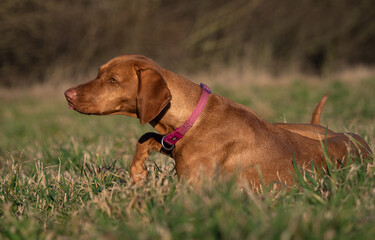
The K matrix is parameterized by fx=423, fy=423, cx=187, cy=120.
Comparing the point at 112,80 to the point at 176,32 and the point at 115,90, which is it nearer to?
the point at 115,90

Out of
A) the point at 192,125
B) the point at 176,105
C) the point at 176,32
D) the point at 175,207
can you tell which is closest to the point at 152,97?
the point at 176,105

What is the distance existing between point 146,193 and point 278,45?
18864mm

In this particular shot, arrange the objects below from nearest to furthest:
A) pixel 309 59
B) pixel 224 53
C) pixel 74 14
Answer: pixel 74 14, pixel 224 53, pixel 309 59

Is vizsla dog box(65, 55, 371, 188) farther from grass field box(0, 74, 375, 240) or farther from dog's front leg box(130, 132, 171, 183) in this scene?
grass field box(0, 74, 375, 240)

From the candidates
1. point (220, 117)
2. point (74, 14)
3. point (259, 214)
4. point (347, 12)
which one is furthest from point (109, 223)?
point (347, 12)

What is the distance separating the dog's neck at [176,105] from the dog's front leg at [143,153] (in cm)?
17

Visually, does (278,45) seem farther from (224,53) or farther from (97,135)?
(97,135)

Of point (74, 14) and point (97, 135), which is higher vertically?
point (74, 14)

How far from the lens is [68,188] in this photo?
3107 mm

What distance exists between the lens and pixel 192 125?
10.2ft

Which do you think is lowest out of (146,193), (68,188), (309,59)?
(309,59)

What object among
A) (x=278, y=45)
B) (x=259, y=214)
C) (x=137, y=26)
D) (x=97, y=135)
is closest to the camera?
(x=259, y=214)

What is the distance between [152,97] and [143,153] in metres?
0.59

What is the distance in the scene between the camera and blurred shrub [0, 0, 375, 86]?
14.3 metres
